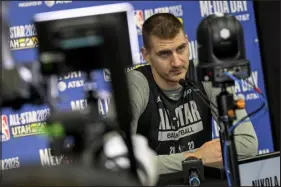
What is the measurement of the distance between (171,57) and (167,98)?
24 centimetres

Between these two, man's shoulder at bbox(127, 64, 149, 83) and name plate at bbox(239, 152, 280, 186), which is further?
man's shoulder at bbox(127, 64, 149, 83)

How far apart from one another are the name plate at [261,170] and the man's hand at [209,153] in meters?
0.58

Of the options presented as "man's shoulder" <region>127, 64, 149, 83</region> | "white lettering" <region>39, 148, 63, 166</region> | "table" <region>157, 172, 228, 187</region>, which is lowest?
"table" <region>157, 172, 228, 187</region>

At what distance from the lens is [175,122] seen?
258cm

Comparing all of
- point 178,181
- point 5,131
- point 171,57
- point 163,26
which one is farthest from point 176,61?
point 5,131

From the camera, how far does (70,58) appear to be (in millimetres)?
654

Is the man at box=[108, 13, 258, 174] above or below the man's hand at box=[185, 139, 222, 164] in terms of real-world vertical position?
above

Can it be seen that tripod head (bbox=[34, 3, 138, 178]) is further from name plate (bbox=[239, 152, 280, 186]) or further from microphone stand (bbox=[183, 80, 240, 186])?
name plate (bbox=[239, 152, 280, 186])

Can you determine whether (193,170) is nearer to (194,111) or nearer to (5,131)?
(194,111)

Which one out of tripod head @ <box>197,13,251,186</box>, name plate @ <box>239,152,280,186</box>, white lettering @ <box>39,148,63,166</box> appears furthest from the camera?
name plate @ <box>239,152,280,186</box>

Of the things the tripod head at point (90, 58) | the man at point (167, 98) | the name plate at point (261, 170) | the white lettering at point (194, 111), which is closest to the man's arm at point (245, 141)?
the man at point (167, 98)

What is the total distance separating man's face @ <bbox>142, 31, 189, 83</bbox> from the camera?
2.58 meters

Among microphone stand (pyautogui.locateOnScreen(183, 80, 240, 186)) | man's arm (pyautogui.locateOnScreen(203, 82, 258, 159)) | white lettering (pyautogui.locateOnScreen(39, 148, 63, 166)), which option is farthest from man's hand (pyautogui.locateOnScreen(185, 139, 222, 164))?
white lettering (pyautogui.locateOnScreen(39, 148, 63, 166))

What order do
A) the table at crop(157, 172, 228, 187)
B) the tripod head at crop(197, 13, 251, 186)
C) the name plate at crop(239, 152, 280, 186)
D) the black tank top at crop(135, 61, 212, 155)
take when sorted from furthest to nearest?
the black tank top at crop(135, 61, 212, 155) < the table at crop(157, 172, 228, 187) < the name plate at crop(239, 152, 280, 186) < the tripod head at crop(197, 13, 251, 186)
